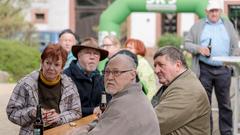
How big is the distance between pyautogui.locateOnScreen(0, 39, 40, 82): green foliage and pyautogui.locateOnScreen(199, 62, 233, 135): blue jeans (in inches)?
389

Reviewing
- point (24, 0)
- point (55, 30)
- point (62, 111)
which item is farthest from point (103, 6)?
point (62, 111)

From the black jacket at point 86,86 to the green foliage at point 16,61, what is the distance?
11.8 meters

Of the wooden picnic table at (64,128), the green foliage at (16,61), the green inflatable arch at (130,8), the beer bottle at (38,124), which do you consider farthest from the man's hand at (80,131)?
the green foliage at (16,61)

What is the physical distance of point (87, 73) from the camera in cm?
595

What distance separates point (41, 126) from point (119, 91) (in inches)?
42.7

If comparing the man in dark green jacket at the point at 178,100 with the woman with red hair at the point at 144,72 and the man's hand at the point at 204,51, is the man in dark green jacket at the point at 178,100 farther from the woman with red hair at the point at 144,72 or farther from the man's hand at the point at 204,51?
the man's hand at the point at 204,51

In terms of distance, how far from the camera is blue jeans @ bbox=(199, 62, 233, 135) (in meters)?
8.14

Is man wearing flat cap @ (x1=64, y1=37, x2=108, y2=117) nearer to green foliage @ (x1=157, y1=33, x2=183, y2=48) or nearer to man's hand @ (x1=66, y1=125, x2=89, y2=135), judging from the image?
man's hand @ (x1=66, y1=125, x2=89, y2=135)

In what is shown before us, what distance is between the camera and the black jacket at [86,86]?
5902 mm

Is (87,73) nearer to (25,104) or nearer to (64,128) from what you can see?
(25,104)

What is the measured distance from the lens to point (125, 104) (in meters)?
3.65

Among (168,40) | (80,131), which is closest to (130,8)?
(80,131)

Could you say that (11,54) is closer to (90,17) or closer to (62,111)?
(62,111)

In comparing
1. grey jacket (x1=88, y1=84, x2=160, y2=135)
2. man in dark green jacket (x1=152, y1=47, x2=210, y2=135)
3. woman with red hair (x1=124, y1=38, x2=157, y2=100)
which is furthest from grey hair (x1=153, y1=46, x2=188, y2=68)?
woman with red hair (x1=124, y1=38, x2=157, y2=100)
